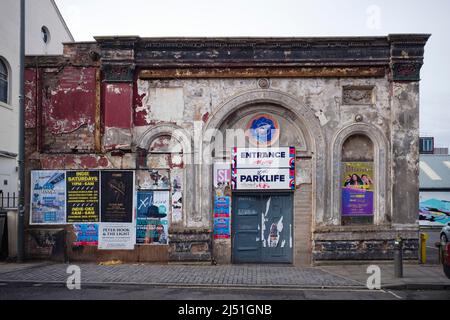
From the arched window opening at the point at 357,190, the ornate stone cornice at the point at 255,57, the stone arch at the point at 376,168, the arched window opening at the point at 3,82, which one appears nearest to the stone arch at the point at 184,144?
the ornate stone cornice at the point at 255,57

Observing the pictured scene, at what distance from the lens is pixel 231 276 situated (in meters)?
11.0

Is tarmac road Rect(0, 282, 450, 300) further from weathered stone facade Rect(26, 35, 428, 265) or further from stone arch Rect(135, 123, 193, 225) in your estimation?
stone arch Rect(135, 123, 193, 225)

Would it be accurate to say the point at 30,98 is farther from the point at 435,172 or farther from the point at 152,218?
the point at 435,172

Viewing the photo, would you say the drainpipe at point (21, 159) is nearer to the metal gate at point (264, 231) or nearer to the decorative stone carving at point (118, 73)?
the decorative stone carving at point (118, 73)

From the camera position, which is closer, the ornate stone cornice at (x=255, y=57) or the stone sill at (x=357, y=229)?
the stone sill at (x=357, y=229)

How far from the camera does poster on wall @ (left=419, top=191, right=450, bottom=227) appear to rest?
90.1 ft

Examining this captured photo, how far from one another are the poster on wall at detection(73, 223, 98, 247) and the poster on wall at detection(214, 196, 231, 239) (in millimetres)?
3713

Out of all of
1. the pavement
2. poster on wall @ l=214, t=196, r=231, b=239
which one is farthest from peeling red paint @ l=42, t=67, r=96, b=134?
poster on wall @ l=214, t=196, r=231, b=239

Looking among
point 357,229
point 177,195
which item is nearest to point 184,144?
point 177,195

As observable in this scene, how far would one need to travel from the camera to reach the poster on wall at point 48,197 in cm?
1312

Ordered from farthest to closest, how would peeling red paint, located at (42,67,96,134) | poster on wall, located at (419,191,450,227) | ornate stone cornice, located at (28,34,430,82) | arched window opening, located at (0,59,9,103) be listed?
poster on wall, located at (419,191,450,227) → arched window opening, located at (0,59,9,103) → peeling red paint, located at (42,67,96,134) → ornate stone cornice, located at (28,34,430,82)

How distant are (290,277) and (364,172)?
429cm

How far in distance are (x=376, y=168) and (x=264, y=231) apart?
3.94 m

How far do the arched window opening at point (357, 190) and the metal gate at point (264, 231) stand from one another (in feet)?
5.59
